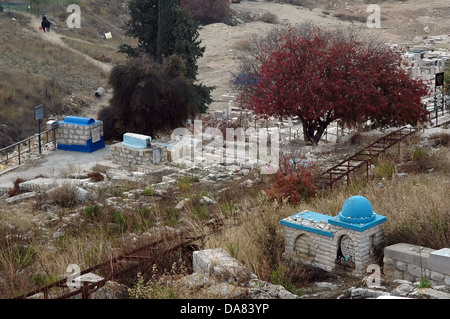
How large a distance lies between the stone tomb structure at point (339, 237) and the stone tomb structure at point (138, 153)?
353 inches

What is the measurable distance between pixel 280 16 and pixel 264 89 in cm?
4113

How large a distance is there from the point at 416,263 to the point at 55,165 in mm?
13184

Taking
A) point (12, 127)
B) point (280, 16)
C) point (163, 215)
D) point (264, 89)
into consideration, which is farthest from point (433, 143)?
point (280, 16)

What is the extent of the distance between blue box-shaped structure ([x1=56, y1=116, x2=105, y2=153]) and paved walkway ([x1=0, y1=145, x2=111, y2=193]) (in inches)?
8.6

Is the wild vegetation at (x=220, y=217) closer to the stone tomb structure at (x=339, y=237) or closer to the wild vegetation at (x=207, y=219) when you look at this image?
the wild vegetation at (x=207, y=219)

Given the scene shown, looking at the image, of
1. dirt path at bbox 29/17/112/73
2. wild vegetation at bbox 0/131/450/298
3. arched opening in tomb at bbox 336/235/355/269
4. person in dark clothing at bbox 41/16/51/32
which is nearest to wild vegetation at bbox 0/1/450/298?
wild vegetation at bbox 0/131/450/298

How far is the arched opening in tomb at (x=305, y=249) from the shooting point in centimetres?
859

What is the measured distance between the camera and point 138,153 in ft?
56.6

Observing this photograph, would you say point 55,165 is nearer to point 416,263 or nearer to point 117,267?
point 117,267

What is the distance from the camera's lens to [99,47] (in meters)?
41.7

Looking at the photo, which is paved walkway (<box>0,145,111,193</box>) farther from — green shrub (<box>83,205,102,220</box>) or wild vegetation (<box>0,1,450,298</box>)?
green shrub (<box>83,205,102,220</box>)

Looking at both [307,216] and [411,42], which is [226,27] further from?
[307,216]

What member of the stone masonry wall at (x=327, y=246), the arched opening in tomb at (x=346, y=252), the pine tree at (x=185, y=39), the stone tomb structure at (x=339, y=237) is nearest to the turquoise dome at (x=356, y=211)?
the stone tomb structure at (x=339, y=237)

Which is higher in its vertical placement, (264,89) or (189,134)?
(264,89)
